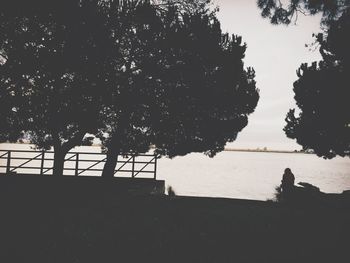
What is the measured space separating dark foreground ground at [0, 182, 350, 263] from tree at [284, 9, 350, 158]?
1286 centimetres

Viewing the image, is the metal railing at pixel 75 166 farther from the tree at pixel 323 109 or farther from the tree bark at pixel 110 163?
the tree at pixel 323 109

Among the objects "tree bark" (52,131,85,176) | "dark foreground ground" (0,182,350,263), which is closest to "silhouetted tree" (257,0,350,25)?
"dark foreground ground" (0,182,350,263)

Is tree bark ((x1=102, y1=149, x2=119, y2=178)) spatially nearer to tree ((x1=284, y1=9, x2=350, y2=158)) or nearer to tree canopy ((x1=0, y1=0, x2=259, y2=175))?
tree canopy ((x1=0, y1=0, x2=259, y2=175))

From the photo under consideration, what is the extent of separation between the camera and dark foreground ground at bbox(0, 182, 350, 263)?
5.46 m

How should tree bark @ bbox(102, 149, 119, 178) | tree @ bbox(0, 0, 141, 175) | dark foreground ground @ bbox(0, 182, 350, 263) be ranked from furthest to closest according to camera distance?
tree bark @ bbox(102, 149, 119, 178) < tree @ bbox(0, 0, 141, 175) < dark foreground ground @ bbox(0, 182, 350, 263)

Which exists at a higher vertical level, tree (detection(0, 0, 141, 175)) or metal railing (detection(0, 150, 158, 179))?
tree (detection(0, 0, 141, 175))

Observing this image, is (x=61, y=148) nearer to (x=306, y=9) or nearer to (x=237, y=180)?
(x=306, y=9)

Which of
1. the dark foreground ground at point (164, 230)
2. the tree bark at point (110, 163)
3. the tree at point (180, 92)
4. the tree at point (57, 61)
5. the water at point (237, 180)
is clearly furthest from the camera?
the water at point (237, 180)

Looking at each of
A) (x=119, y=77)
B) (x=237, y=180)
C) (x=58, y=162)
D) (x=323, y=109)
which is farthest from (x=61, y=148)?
(x=237, y=180)

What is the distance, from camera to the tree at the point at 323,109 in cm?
1997

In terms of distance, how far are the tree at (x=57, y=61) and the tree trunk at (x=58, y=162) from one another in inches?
52.2

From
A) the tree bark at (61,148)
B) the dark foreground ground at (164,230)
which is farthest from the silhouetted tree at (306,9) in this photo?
the tree bark at (61,148)

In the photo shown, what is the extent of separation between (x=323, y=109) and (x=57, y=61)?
57.1 ft

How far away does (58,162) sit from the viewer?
577 inches
